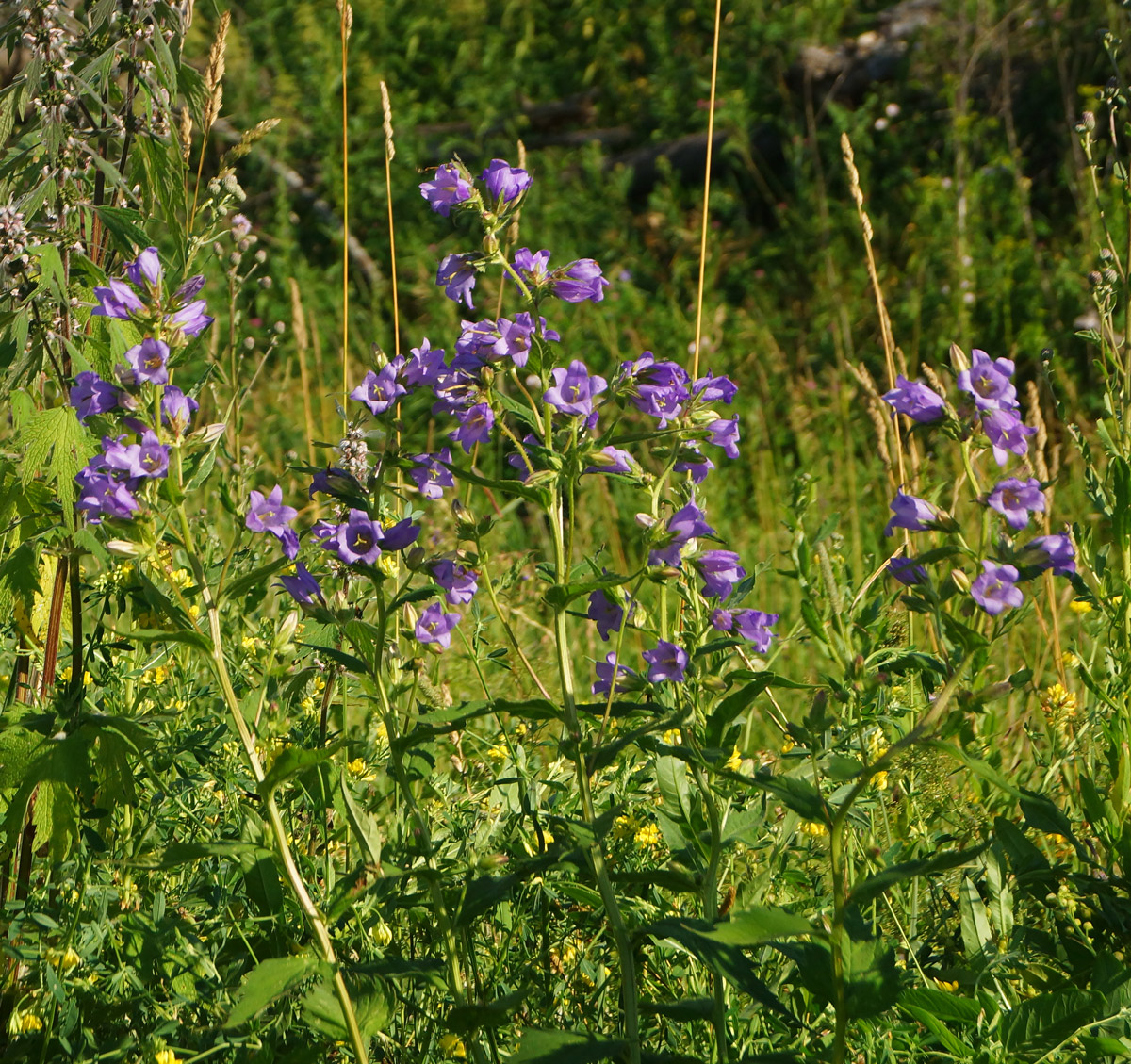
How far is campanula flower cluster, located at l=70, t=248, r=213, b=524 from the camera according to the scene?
4.02 feet

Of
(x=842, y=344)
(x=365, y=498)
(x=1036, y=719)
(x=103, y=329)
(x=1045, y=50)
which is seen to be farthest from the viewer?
Answer: (x=1045, y=50)

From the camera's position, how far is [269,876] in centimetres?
143

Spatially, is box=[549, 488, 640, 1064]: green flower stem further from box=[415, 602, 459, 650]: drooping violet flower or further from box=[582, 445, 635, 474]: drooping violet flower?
box=[415, 602, 459, 650]: drooping violet flower

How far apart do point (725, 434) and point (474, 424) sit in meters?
0.32

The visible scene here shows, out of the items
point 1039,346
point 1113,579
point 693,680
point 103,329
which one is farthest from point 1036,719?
point 1039,346

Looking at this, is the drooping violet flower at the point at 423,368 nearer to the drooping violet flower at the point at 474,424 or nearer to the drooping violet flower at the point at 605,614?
the drooping violet flower at the point at 474,424

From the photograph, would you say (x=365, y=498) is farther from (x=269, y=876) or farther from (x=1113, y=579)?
(x=1113, y=579)

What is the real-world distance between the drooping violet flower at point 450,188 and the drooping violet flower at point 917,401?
570 mm

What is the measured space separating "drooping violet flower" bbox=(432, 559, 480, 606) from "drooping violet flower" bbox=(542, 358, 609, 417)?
0.24 meters

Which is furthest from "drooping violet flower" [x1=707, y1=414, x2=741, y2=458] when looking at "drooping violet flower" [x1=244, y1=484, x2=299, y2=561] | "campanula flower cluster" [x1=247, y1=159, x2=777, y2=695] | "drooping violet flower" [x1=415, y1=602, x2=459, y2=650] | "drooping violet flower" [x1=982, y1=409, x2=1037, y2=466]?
"drooping violet flower" [x1=244, y1=484, x2=299, y2=561]

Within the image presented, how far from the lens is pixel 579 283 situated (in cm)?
143

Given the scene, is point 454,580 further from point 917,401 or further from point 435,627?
point 917,401

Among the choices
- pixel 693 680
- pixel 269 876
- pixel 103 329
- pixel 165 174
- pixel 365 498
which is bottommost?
pixel 269 876

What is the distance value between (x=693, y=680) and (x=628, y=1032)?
40 centimetres
